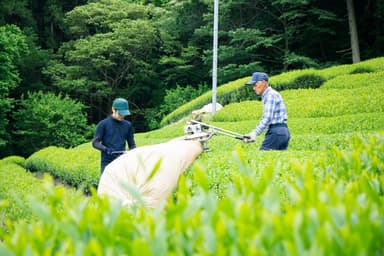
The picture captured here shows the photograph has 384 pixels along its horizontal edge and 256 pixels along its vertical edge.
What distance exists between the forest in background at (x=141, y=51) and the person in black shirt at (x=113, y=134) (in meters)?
14.6

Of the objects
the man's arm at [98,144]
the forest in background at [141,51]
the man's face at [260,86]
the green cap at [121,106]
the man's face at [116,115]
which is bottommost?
the man's arm at [98,144]

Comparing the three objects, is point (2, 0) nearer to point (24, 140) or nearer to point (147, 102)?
point (24, 140)

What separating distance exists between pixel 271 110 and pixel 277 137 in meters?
0.45

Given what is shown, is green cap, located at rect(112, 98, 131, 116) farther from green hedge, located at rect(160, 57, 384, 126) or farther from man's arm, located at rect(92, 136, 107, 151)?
green hedge, located at rect(160, 57, 384, 126)

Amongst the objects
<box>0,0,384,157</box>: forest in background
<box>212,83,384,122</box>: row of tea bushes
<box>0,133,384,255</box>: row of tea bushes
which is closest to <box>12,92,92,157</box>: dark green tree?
<box>0,0,384,157</box>: forest in background

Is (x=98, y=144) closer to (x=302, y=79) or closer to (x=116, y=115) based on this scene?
(x=116, y=115)

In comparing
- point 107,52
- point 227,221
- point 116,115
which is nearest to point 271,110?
point 116,115

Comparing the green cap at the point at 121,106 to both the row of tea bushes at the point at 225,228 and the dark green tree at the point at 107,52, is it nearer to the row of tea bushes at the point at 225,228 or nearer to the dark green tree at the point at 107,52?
the row of tea bushes at the point at 225,228

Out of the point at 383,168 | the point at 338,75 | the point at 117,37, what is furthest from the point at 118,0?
the point at 383,168

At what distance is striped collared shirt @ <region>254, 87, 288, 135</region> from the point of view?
5.09 metres

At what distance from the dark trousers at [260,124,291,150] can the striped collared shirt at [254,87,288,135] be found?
11 cm

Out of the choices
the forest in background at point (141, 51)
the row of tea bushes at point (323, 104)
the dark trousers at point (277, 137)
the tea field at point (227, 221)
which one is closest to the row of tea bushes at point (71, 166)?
the dark trousers at point (277, 137)

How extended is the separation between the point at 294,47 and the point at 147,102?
1184 cm

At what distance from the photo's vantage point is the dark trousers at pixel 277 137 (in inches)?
207
